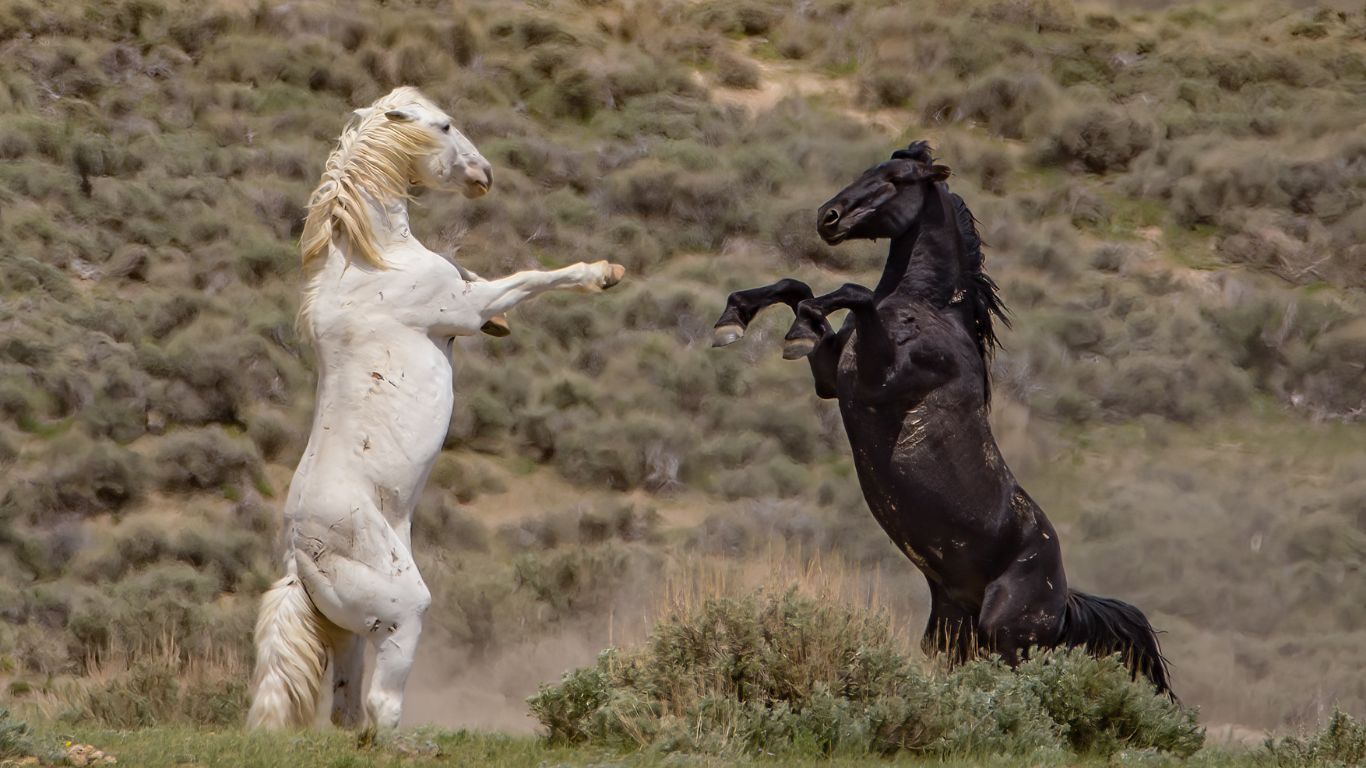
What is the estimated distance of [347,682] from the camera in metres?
7.07

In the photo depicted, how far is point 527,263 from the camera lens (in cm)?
2348

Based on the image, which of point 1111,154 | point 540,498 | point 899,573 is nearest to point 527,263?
point 540,498

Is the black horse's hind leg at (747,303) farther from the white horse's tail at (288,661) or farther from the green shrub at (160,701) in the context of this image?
the green shrub at (160,701)

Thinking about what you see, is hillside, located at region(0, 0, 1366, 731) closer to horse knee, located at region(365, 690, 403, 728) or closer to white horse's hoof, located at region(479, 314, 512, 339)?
white horse's hoof, located at region(479, 314, 512, 339)

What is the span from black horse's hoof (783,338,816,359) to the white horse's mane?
181 centimetres

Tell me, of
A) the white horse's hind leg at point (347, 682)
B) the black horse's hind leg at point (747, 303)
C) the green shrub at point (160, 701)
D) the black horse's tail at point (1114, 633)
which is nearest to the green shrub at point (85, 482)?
the green shrub at point (160, 701)

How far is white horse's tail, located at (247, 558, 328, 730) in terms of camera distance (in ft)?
21.9

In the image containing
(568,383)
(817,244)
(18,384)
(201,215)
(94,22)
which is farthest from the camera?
(94,22)

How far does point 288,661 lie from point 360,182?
202 cm

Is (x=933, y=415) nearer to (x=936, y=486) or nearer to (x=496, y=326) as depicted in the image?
(x=936, y=486)

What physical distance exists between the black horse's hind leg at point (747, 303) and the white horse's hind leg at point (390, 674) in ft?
6.60

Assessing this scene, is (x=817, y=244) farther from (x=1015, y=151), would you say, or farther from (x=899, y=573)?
(x=899, y=573)

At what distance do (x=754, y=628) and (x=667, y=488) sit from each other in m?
12.1

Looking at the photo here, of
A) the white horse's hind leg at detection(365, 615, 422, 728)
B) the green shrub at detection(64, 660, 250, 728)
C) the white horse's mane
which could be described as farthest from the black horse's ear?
the green shrub at detection(64, 660, 250, 728)
